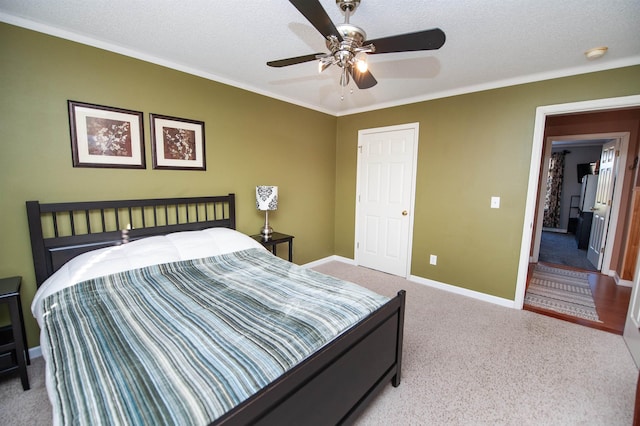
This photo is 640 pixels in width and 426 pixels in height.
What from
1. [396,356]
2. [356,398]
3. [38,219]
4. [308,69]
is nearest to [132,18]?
[308,69]

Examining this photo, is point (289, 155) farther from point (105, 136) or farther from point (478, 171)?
point (478, 171)

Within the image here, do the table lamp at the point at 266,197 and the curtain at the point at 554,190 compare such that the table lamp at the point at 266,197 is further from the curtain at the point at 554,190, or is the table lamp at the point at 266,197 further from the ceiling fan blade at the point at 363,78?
the curtain at the point at 554,190

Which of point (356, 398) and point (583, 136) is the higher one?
point (583, 136)

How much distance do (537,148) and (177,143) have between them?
12.0ft

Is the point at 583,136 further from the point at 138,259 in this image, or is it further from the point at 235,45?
the point at 138,259

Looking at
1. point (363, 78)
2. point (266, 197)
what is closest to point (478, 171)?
point (363, 78)

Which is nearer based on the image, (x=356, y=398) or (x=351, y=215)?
(x=356, y=398)

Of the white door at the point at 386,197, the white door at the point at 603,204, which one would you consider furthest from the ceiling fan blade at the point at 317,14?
the white door at the point at 603,204

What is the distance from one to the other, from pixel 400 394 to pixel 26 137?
3.23 m

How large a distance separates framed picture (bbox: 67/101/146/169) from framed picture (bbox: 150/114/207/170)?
0.13 metres

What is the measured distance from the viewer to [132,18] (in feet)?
6.11

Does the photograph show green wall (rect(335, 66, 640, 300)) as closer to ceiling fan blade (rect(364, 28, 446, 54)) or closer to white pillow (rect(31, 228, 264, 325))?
ceiling fan blade (rect(364, 28, 446, 54))

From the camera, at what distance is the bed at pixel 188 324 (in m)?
0.94

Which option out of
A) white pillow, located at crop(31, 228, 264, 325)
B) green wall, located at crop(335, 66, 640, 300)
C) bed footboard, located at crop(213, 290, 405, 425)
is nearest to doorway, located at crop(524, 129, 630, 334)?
→ green wall, located at crop(335, 66, 640, 300)
